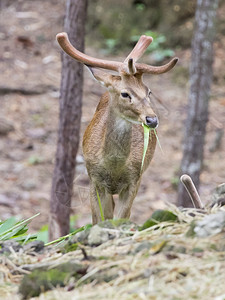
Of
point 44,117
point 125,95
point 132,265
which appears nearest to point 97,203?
point 125,95

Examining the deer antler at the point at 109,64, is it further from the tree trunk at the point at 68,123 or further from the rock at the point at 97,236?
the rock at the point at 97,236

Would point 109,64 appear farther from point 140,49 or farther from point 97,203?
point 97,203

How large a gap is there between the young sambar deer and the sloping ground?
219 cm

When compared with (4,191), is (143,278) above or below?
above

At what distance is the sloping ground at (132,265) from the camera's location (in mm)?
3295

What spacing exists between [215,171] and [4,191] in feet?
14.5

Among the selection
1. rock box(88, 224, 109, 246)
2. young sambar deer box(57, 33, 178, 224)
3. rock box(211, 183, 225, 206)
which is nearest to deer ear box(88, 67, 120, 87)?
young sambar deer box(57, 33, 178, 224)

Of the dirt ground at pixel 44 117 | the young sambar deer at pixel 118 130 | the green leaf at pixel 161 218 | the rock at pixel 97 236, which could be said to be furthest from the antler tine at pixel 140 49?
the dirt ground at pixel 44 117

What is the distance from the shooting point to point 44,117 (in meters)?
A: 14.2

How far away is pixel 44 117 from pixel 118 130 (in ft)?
26.0

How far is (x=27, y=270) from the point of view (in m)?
3.84

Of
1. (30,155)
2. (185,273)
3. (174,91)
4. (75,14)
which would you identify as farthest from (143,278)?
(174,91)

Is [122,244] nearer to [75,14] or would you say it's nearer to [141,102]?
[141,102]

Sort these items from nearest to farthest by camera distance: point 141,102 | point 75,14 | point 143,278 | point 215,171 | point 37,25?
1. point 143,278
2. point 141,102
3. point 75,14
4. point 215,171
5. point 37,25
